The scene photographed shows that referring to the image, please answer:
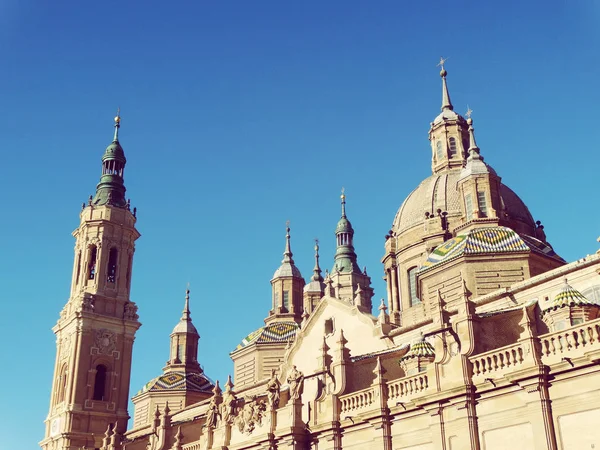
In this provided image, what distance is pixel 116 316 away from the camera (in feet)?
166

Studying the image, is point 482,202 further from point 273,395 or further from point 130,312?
point 130,312

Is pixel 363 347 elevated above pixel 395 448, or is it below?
above

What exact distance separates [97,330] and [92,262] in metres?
5.24

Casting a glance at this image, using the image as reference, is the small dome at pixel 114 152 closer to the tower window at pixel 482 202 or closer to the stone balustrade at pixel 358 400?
the tower window at pixel 482 202

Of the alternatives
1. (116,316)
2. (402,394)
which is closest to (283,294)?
(116,316)

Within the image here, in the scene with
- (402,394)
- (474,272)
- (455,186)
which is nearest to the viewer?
(402,394)

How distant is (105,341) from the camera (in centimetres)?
4953

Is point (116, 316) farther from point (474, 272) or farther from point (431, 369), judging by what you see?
point (431, 369)

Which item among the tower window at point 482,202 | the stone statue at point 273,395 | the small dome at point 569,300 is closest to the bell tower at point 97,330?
the stone statue at point 273,395

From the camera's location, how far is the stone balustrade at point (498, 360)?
18500mm

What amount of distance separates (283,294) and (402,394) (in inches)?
1296

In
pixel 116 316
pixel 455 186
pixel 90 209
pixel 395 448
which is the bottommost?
pixel 395 448

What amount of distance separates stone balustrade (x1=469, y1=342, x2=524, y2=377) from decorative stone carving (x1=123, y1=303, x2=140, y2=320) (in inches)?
1407

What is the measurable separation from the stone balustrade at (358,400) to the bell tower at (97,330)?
83.4 feet
